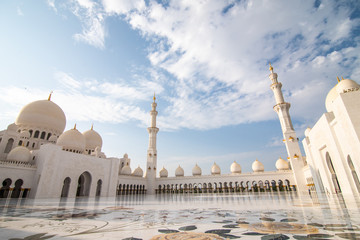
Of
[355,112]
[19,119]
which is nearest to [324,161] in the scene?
[355,112]

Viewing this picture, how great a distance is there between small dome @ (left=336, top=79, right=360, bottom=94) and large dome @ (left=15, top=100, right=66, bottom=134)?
3246cm

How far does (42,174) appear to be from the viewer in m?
16.4

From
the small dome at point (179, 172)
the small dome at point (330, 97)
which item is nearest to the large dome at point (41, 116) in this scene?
the small dome at point (179, 172)

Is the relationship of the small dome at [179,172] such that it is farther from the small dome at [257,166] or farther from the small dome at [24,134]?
the small dome at [24,134]

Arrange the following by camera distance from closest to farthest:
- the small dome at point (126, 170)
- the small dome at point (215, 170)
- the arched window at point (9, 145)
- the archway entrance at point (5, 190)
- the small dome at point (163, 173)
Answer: the archway entrance at point (5, 190), the arched window at point (9, 145), the small dome at point (126, 170), the small dome at point (215, 170), the small dome at point (163, 173)

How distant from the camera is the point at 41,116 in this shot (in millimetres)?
23484

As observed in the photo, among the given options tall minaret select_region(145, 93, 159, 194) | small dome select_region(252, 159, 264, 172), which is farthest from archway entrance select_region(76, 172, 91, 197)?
small dome select_region(252, 159, 264, 172)

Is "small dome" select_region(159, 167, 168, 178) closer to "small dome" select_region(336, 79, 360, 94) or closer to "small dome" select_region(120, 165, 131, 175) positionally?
"small dome" select_region(120, 165, 131, 175)

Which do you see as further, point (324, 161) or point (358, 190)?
point (324, 161)

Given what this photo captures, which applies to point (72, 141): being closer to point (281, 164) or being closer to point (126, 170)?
point (126, 170)

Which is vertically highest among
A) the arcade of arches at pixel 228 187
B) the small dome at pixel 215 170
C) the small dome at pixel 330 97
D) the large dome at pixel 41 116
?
the large dome at pixel 41 116

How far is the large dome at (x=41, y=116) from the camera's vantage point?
2308 centimetres

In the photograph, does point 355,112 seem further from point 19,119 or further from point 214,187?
point 19,119

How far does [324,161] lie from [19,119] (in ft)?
110
